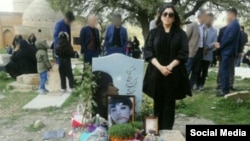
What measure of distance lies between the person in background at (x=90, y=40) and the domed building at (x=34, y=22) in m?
31.3

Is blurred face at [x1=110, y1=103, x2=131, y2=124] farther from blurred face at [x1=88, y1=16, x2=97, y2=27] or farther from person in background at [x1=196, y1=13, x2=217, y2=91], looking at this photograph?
blurred face at [x1=88, y1=16, x2=97, y2=27]

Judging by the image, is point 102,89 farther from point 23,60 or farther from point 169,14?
point 23,60

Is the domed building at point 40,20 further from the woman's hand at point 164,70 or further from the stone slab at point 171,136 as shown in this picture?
the stone slab at point 171,136

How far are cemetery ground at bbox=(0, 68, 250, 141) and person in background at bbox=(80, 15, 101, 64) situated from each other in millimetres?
1053

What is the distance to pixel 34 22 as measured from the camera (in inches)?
1692

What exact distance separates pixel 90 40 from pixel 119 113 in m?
3.86

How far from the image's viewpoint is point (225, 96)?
660 cm

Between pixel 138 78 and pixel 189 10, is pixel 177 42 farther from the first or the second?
pixel 189 10

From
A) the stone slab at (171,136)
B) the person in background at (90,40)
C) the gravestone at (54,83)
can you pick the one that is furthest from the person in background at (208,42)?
the stone slab at (171,136)

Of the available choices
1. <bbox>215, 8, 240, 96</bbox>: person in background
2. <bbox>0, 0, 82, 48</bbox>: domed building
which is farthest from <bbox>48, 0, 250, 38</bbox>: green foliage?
<bbox>215, 8, 240, 96</bbox>: person in background

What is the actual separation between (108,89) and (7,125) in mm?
1998

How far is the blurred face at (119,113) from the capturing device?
420 centimetres

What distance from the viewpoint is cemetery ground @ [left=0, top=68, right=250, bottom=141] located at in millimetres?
5062

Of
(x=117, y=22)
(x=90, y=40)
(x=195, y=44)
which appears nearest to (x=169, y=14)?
(x=195, y=44)
